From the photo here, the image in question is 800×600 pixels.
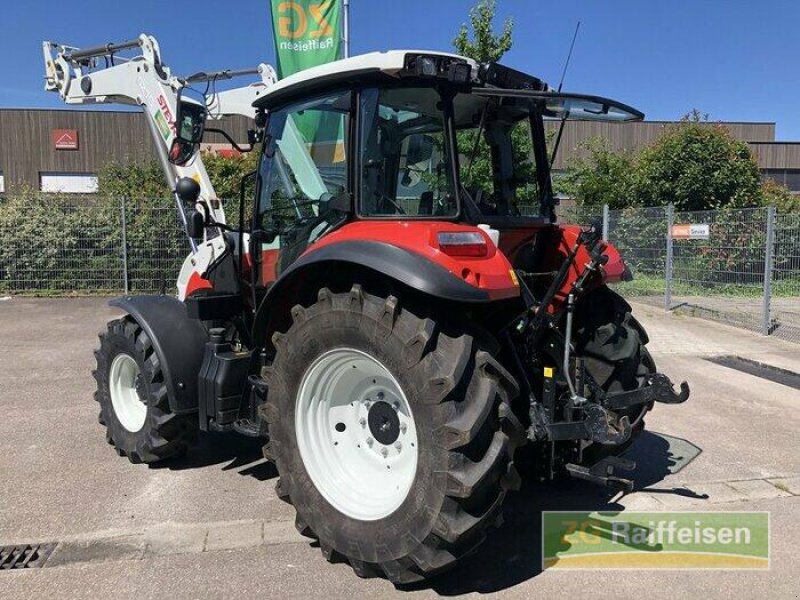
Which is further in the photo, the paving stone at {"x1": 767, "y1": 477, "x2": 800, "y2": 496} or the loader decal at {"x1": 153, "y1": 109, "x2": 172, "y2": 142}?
the loader decal at {"x1": 153, "y1": 109, "x2": 172, "y2": 142}

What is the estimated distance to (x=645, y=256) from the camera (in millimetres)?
13352

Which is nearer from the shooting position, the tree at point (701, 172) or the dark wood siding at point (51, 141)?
the tree at point (701, 172)

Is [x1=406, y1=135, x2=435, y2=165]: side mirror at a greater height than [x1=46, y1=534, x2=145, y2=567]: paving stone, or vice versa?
[x1=406, y1=135, x2=435, y2=165]: side mirror

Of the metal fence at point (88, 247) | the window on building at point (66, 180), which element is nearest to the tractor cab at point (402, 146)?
the metal fence at point (88, 247)

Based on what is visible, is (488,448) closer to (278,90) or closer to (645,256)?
(278,90)

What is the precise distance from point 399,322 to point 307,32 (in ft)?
27.6

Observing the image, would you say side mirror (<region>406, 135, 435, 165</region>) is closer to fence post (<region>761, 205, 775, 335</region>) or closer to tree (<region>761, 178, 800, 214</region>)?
fence post (<region>761, 205, 775, 335</region>)

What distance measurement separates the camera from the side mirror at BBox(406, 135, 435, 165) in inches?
136

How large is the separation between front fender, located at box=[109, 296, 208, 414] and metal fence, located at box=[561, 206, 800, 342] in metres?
8.86

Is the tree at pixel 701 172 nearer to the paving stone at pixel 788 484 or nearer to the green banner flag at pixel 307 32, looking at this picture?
the green banner flag at pixel 307 32

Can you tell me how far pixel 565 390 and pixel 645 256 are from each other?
10896 mm

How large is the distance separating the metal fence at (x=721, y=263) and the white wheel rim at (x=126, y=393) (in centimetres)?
908

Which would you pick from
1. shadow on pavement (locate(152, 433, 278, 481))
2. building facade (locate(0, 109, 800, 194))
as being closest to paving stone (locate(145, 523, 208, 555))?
shadow on pavement (locate(152, 433, 278, 481))

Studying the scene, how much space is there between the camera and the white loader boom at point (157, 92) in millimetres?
4965
